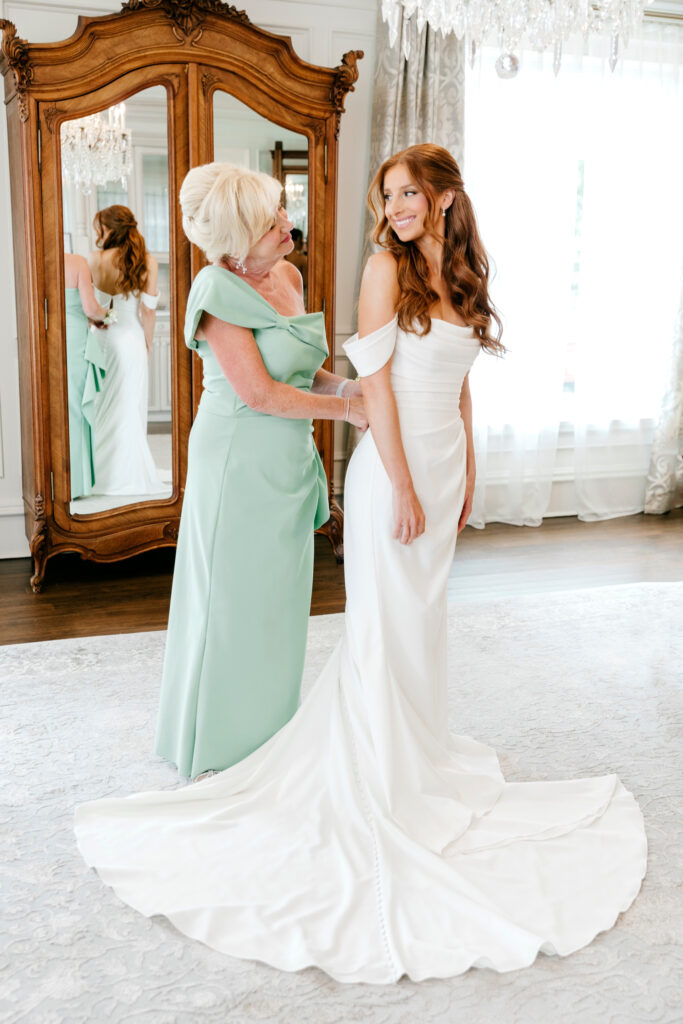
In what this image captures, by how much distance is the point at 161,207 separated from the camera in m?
3.98

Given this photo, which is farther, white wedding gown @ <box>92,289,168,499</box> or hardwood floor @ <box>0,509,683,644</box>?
white wedding gown @ <box>92,289,168,499</box>

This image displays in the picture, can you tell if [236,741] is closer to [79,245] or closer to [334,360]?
[79,245]

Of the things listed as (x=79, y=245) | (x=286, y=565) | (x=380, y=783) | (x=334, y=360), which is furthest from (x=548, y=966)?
(x=334, y=360)

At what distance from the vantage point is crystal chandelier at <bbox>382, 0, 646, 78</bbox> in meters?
2.89

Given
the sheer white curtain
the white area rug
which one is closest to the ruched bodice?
the white area rug

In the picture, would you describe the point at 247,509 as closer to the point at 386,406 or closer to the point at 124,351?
the point at 386,406

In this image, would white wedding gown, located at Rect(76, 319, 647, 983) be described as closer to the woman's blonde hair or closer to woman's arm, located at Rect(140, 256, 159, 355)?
the woman's blonde hair

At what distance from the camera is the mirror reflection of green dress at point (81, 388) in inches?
156

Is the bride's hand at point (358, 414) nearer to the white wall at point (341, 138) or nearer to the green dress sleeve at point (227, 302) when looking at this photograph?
the green dress sleeve at point (227, 302)

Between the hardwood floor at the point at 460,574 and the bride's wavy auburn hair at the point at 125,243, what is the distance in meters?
1.28

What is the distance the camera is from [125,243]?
3.95 metres

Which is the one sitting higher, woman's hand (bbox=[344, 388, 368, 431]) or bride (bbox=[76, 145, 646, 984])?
woman's hand (bbox=[344, 388, 368, 431])

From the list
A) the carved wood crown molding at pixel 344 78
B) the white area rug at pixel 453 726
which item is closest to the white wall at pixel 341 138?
the carved wood crown molding at pixel 344 78

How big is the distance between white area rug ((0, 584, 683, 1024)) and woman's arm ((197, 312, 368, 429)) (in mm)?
1005
